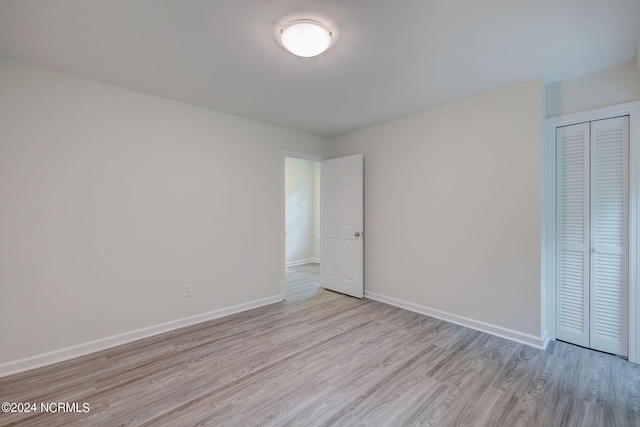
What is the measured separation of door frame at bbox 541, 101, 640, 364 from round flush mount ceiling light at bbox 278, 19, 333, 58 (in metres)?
2.27

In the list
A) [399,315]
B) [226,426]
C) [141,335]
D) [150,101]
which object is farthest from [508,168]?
[141,335]

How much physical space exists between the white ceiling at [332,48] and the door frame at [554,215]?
40cm

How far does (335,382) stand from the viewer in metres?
2.10

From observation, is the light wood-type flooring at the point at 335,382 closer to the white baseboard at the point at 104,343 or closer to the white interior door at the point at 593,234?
the white baseboard at the point at 104,343

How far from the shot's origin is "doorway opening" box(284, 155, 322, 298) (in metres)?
6.52

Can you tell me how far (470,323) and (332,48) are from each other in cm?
306

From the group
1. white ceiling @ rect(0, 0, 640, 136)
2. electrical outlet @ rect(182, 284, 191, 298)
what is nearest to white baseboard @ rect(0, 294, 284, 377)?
electrical outlet @ rect(182, 284, 191, 298)

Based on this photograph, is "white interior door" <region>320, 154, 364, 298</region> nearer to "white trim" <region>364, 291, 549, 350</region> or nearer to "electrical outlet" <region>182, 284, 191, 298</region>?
"white trim" <region>364, 291, 549, 350</region>

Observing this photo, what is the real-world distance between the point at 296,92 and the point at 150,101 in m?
1.55

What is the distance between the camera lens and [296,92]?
9.30 ft

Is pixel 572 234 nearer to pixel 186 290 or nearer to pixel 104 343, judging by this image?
pixel 186 290

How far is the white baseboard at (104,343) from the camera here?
2242 millimetres

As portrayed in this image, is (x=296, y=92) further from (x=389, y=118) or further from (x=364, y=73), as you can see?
(x=389, y=118)

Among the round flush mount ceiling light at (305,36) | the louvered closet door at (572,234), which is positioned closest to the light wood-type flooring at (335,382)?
the louvered closet door at (572,234)
